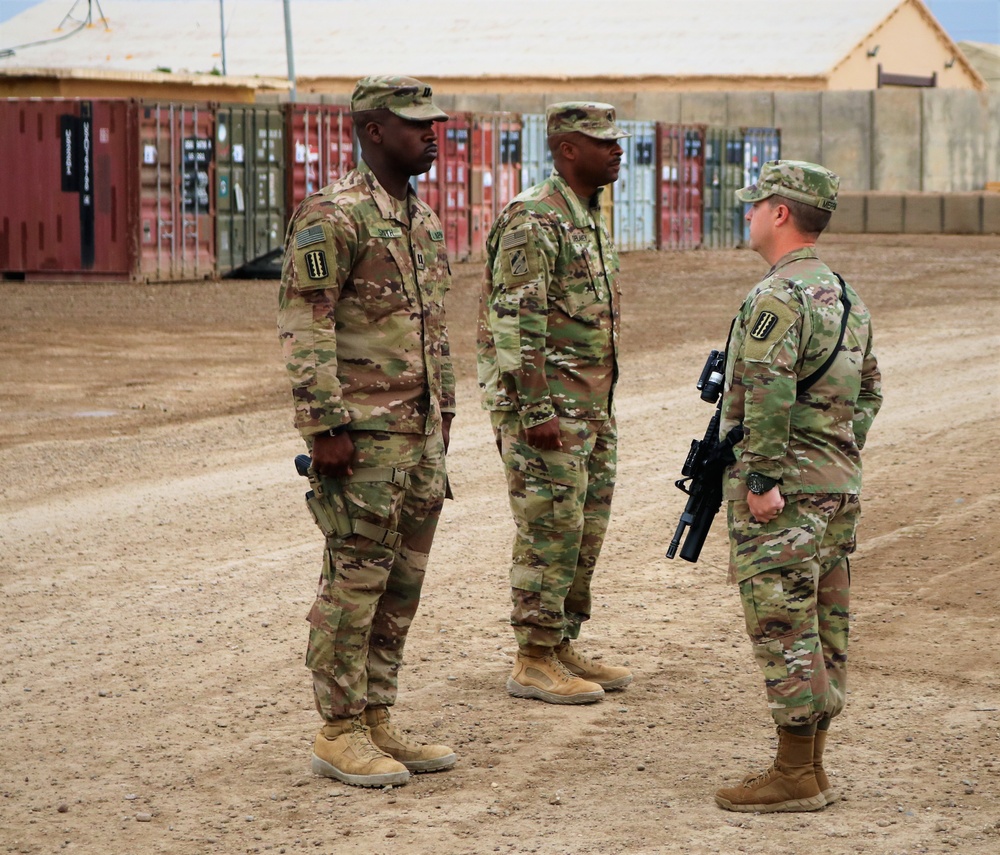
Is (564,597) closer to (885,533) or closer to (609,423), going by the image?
(609,423)

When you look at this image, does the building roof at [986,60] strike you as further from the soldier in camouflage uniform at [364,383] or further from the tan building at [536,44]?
the soldier in camouflage uniform at [364,383]

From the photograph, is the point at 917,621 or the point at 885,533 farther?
the point at 885,533

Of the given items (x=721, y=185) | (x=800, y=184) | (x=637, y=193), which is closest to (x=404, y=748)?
(x=800, y=184)

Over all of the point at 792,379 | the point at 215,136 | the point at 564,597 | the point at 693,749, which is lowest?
the point at 693,749

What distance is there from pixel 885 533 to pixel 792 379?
399 cm

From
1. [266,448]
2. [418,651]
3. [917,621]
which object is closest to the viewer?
[418,651]

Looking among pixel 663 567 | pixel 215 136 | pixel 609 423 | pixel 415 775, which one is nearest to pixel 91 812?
pixel 415 775

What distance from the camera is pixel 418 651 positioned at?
589 cm

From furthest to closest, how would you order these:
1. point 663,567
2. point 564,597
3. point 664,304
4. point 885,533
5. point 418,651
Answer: point 664,304
point 885,533
point 663,567
point 418,651
point 564,597

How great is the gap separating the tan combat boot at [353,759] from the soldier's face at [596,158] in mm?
2106

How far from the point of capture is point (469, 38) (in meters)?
54.5

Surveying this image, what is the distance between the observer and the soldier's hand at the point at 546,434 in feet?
16.4

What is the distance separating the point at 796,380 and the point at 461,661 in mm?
2242

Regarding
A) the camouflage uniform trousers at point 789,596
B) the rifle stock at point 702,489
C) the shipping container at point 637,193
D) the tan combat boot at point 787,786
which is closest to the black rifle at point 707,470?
the rifle stock at point 702,489
